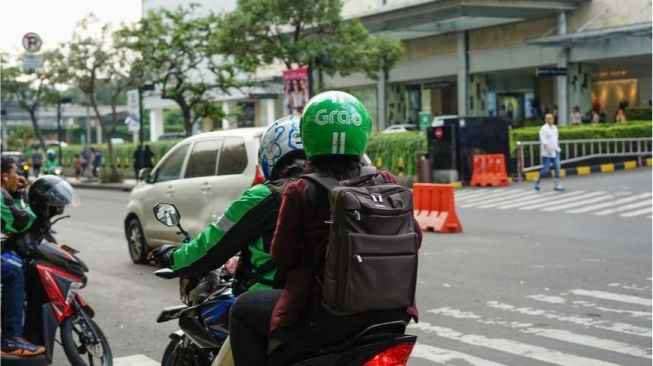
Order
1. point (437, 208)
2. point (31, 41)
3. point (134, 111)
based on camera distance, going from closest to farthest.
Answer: point (437, 208) → point (31, 41) → point (134, 111)

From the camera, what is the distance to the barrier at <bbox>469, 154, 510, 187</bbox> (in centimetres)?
2391

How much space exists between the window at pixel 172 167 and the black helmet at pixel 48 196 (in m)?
5.51

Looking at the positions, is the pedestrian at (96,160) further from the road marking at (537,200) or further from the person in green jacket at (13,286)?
the person in green jacket at (13,286)

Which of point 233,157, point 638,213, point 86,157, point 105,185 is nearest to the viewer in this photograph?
point 233,157

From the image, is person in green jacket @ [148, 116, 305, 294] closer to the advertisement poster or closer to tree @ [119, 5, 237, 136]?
the advertisement poster

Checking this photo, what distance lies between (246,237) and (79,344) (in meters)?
2.72

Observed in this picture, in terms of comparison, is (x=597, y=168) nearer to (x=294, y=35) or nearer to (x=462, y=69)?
(x=294, y=35)

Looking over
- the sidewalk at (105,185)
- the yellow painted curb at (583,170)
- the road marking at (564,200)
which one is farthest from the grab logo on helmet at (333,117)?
the sidewalk at (105,185)

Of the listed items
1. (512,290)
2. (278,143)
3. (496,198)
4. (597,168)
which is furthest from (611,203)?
(278,143)

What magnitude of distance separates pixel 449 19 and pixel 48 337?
111 ft

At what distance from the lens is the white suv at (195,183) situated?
414 inches

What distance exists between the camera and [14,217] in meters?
5.66

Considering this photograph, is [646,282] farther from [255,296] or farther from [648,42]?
[648,42]

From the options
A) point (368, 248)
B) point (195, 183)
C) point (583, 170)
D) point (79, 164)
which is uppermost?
point (368, 248)
